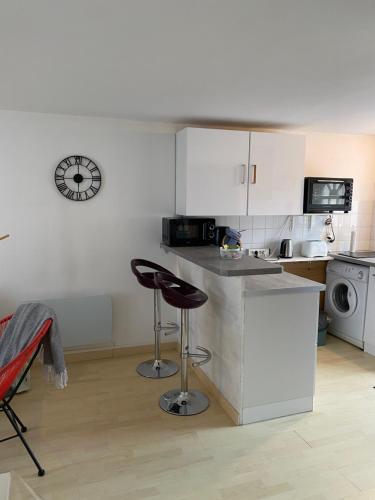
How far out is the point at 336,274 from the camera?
3932 mm

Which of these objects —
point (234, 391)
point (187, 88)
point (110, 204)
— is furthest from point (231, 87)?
point (234, 391)

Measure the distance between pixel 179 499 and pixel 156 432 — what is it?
1.90 feet

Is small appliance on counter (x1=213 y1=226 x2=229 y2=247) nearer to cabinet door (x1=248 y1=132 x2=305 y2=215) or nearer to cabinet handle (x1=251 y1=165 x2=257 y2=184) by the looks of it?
cabinet door (x1=248 y1=132 x2=305 y2=215)

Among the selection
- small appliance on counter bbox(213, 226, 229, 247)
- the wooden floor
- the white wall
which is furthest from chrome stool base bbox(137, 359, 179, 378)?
small appliance on counter bbox(213, 226, 229, 247)

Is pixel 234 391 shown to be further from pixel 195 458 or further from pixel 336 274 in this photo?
pixel 336 274

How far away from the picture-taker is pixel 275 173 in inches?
137

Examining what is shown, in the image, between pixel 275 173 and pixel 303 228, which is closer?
pixel 275 173

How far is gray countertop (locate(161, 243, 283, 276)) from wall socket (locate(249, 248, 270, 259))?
2.87ft

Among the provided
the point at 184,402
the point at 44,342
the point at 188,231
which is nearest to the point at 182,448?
the point at 184,402

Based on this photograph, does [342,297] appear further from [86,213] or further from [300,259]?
[86,213]

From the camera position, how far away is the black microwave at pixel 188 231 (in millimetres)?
3289

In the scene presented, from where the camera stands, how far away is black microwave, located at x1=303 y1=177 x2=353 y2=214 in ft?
11.8

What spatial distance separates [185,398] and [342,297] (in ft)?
7.36

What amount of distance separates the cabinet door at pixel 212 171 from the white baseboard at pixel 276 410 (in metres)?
1.68
